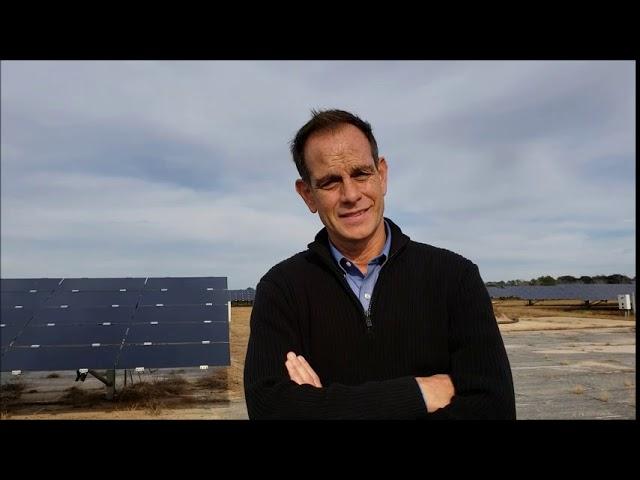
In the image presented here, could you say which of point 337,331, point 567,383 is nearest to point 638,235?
point 337,331

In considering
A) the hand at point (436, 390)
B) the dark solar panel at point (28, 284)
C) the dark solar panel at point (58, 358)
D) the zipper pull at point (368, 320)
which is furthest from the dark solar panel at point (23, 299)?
the hand at point (436, 390)

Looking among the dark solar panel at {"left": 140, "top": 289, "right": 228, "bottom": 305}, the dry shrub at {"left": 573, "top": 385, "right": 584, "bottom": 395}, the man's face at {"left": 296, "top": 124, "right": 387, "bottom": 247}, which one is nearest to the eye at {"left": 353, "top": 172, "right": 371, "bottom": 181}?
the man's face at {"left": 296, "top": 124, "right": 387, "bottom": 247}

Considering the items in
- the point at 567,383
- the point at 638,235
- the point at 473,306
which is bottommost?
the point at 567,383

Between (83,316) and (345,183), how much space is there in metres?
11.0

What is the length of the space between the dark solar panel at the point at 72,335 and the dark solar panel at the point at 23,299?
122 cm

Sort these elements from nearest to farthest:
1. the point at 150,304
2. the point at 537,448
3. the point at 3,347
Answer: the point at 537,448 < the point at 3,347 < the point at 150,304

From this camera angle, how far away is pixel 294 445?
1147mm

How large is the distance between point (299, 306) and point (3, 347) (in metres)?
10.3

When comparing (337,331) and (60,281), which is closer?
(337,331)

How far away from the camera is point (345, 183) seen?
2.30 metres

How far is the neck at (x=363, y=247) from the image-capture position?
2368 mm

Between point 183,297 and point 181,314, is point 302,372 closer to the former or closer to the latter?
point 181,314

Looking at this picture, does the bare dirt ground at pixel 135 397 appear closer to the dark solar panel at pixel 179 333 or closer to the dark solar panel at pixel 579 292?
the dark solar panel at pixel 179 333
